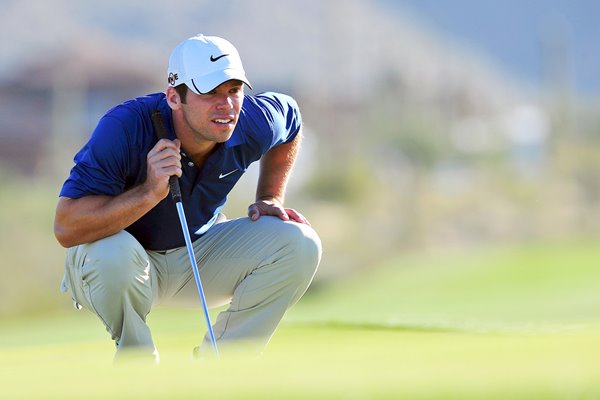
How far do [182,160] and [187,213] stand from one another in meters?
0.25

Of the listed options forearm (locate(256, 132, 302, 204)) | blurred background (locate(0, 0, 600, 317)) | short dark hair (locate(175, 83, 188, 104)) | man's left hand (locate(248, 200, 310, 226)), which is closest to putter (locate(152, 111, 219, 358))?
short dark hair (locate(175, 83, 188, 104))

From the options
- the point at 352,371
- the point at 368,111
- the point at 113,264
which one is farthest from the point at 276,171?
the point at 368,111

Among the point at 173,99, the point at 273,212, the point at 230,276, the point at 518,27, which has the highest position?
the point at 173,99

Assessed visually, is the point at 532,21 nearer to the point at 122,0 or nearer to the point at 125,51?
the point at 122,0

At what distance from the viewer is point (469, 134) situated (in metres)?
54.5

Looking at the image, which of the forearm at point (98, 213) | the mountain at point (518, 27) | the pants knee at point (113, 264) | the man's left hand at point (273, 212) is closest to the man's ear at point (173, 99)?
the forearm at point (98, 213)

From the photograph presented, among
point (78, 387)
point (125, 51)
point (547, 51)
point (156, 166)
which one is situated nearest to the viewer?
point (78, 387)

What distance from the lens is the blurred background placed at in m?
25.4

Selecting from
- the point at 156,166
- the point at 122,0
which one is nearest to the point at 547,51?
the point at 156,166

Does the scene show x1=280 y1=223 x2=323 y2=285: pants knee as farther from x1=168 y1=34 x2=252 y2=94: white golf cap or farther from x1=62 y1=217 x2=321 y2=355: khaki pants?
x1=168 y1=34 x2=252 y2=94: white golf cap

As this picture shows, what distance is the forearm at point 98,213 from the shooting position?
4.47m

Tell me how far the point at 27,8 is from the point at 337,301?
215 ft

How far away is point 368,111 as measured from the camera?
55.1m

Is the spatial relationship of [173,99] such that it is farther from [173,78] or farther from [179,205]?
[179,205]
